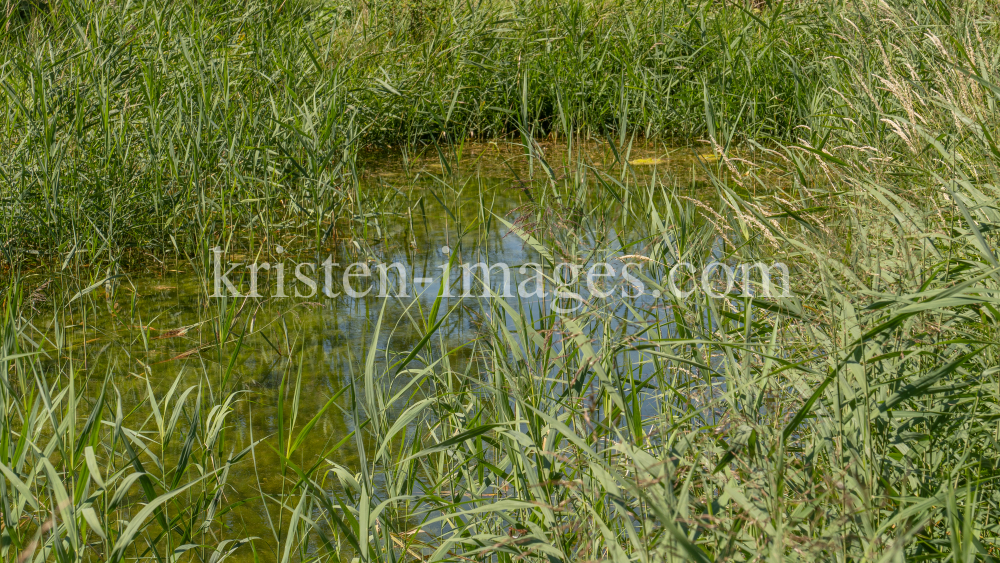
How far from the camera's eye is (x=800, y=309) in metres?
1.70

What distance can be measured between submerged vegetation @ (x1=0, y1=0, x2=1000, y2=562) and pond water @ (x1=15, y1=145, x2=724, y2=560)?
18mm

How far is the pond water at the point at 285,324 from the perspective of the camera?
248cm

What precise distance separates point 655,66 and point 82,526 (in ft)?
14.5

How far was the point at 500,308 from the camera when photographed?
2744 millimetres

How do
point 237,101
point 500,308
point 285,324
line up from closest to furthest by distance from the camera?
point 500,308, point 285,324, point 237,101

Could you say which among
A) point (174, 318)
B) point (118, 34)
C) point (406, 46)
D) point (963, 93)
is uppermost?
point (406, 46)

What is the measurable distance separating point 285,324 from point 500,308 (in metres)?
1.05

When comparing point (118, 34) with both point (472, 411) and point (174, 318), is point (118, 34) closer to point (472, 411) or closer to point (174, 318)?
point (174, 318)

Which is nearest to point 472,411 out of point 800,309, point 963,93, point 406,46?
point 800,309

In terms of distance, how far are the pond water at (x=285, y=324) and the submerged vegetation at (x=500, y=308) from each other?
2cm

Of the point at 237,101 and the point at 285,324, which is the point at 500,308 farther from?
the point at 237,101

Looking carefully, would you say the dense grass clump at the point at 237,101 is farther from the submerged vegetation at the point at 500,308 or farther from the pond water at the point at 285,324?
the pond water at the point at 285,324

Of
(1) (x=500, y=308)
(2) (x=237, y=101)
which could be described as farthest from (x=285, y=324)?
(2) (x=237, y=101)

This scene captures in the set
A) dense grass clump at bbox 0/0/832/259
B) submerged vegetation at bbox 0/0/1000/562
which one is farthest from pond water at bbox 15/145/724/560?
dense grass clump at bbox 0/0/832/259
